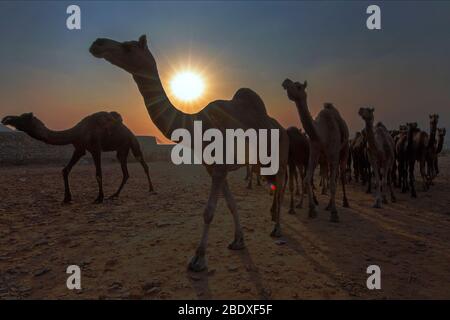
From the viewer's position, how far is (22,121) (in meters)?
7.28

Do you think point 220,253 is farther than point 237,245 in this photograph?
No

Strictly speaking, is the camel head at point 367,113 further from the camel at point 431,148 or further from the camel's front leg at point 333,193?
the camel at point 431,148

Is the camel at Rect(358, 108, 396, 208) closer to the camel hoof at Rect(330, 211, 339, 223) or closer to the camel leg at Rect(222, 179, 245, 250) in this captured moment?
the camel hoof at Rect(330, 211, 339, 223)

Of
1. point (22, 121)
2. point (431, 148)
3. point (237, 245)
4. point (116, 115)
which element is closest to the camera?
point (237, 245)

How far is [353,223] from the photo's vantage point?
246 inches

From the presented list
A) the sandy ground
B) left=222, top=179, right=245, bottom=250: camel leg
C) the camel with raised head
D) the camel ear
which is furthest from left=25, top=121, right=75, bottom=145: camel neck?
the camel with raised head

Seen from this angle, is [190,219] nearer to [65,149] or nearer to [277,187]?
[277,187]

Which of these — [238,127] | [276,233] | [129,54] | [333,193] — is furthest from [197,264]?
[333,193]

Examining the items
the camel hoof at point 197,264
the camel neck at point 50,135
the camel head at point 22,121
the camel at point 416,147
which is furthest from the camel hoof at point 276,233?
the camel at point 416,147

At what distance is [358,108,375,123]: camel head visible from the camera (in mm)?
8703

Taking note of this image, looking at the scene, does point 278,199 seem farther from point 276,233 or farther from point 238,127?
point 238,127

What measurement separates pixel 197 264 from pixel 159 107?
2337mm

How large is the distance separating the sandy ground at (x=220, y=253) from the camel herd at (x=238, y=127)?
1.45 feet

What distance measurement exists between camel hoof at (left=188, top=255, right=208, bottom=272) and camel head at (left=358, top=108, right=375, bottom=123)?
24.4 feet
